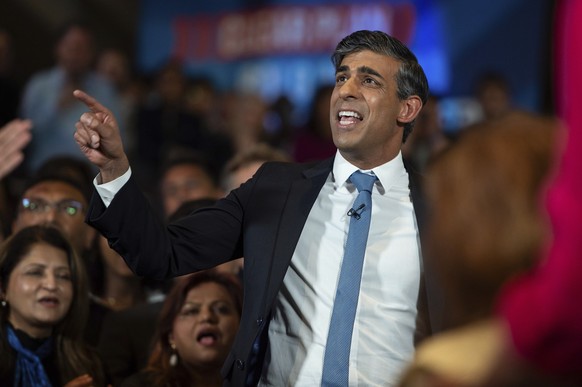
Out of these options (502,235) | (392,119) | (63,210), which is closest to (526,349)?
(502,235)

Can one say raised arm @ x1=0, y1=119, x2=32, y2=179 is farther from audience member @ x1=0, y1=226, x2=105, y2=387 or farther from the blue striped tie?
the blue striped tie

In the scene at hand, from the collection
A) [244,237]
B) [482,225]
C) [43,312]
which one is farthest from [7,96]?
[482,225]

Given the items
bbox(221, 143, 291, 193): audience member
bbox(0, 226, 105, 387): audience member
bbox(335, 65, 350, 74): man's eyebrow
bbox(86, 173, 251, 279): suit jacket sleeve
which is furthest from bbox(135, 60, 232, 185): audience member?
bbox(86, 173, 251, 279): suit jacket sleeve

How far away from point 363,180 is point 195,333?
1.05m

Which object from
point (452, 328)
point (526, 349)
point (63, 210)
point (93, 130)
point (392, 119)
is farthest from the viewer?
point (63, 210)

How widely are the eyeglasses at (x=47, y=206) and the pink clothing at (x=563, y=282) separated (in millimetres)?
3313

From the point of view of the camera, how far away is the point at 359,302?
282 cm

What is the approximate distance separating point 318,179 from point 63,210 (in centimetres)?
181

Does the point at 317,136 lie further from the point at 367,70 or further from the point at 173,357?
the point at 367,70

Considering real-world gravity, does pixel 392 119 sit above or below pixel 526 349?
above

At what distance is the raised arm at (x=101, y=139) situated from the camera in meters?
2.52

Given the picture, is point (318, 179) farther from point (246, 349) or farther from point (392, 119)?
point (246, 349)

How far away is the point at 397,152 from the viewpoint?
3.15 meters

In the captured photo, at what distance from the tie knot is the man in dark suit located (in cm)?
1
